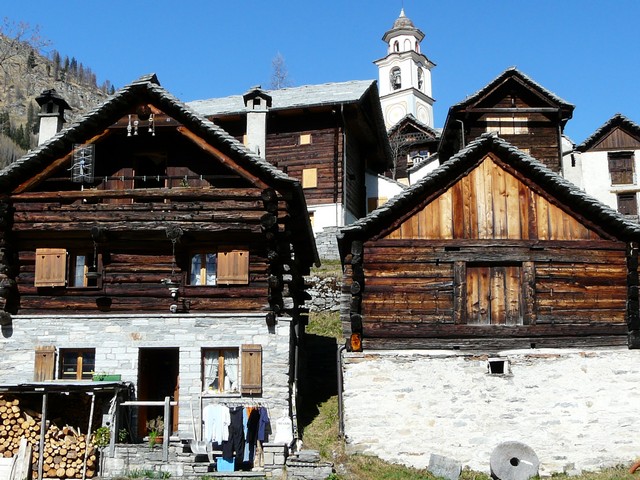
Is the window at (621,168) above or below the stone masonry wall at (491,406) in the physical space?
above

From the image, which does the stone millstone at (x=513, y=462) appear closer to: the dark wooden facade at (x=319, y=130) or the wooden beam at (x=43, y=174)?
the wooden beam at (x=43, y=174)

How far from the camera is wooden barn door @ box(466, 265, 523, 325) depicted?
64.8 feet

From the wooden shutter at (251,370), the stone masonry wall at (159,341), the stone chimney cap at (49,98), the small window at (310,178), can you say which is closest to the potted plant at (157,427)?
the stone masonry wall at (159,341)

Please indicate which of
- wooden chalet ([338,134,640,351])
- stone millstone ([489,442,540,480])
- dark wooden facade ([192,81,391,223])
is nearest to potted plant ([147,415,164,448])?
wooden chalet ([338,134,640,351])

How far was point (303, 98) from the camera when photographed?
36.9 meters

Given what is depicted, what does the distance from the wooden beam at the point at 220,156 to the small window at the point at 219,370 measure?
4523 mm

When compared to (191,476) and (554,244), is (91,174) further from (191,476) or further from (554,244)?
(554,244)

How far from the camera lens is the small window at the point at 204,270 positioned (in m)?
20.7

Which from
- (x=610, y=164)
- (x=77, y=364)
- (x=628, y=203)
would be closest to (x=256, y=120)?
(x=77, y=364)

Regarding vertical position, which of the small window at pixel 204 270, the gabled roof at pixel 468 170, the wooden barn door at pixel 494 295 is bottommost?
the wooden barn door at pixel 494 295

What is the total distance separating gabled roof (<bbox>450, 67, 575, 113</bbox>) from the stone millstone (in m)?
16.3

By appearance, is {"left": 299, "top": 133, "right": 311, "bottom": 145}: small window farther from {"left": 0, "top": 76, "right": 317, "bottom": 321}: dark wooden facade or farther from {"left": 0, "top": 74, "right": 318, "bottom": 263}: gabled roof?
{"left": 0, "top": 74, "right": 318, "bottom": 263}: gabled roof

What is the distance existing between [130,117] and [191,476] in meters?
9.84

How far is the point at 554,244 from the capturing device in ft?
65.8
